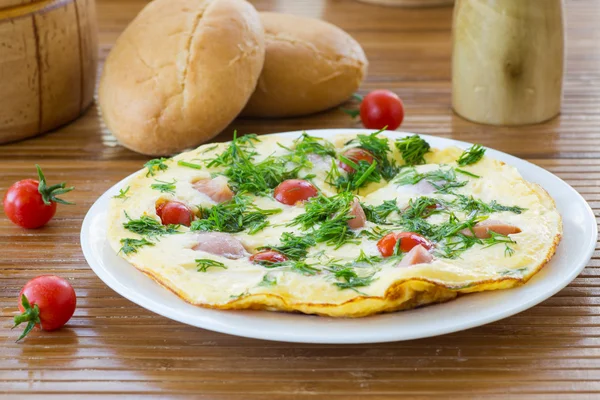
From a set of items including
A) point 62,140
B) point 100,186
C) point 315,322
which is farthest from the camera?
point 62,140

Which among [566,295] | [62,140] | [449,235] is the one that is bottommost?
[62,140]

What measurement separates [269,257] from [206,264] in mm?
124

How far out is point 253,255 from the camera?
1.80 m

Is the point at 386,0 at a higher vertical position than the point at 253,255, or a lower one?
lower

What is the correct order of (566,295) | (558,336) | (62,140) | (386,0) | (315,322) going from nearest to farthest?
(315,322), (558,336), (566,295), (62,140), (386,0)

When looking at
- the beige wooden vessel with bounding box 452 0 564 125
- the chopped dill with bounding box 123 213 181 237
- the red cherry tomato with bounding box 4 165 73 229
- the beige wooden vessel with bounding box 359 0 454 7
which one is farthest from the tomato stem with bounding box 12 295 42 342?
the beige wooden vessel with bounding box 359 0 454 7

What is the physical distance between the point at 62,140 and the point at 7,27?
41 cm

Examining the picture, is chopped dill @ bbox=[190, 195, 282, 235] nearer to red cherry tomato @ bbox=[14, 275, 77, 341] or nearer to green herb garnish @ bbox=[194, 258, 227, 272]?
green herb garnish @ bbox=[194, 258, 227, 272]

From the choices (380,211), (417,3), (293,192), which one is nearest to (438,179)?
(380,211)

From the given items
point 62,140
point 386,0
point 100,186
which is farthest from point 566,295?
point 386,0

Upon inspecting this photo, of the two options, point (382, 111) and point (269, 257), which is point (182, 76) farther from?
point (269, 257)

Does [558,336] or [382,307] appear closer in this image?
[382,307]

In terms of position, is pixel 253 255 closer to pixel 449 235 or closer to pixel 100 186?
pixel 449 235

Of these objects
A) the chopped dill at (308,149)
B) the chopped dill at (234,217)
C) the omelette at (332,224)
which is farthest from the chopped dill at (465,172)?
the chopped dill at (234,217)
